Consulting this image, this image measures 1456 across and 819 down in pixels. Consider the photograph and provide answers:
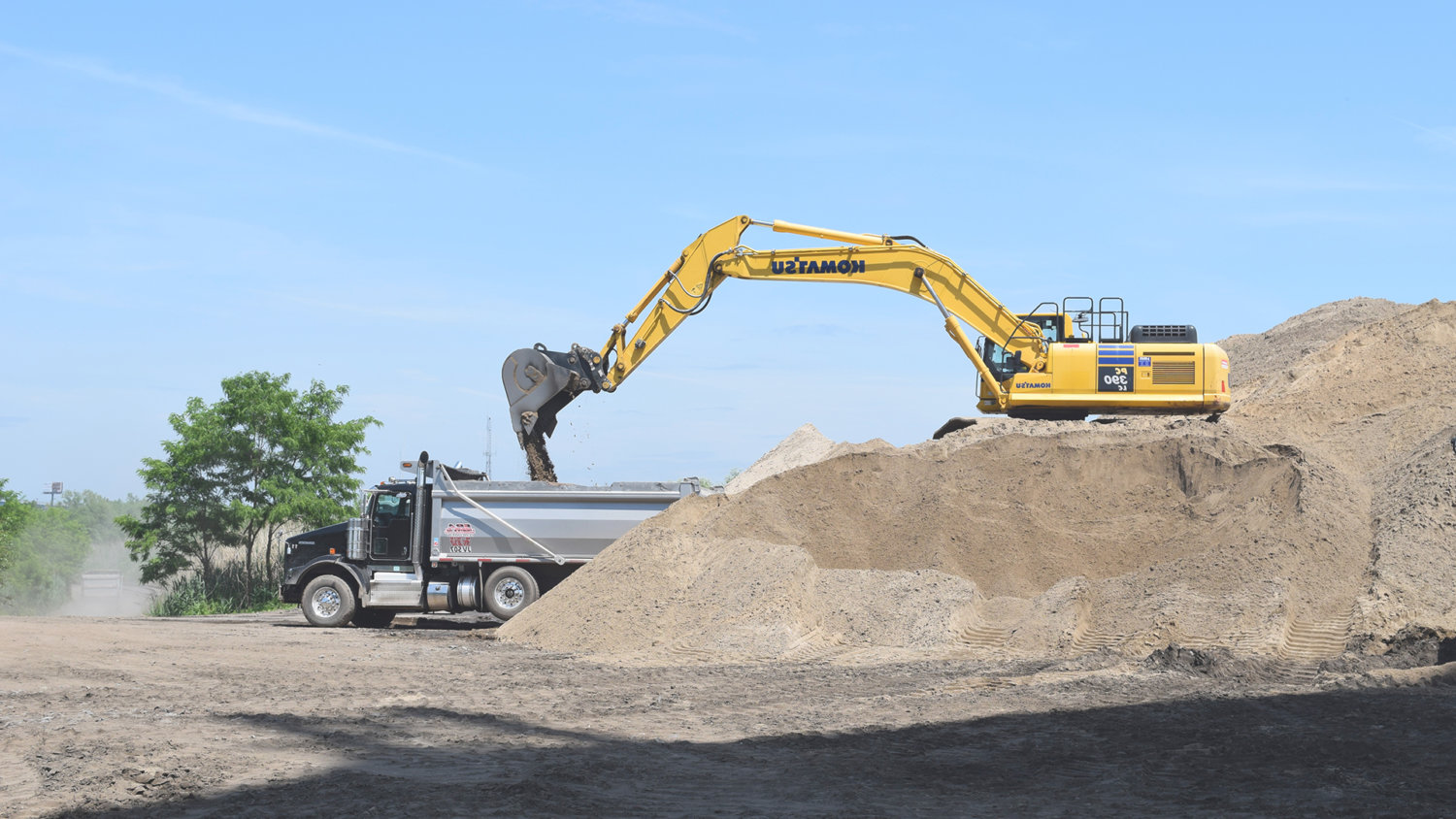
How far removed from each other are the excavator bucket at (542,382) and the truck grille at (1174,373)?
9.59 meters

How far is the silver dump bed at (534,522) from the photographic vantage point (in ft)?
66.5

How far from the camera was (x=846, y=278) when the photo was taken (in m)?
21.8

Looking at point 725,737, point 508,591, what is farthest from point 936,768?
point 508,591

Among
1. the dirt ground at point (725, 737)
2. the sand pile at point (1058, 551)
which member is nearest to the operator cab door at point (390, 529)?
the sand pile at point (1058, 551)

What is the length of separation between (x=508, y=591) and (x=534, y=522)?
1.28 m

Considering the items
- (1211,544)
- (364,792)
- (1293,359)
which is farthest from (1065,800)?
(1293,359)

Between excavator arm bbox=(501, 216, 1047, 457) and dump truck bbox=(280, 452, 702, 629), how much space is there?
1479 mm

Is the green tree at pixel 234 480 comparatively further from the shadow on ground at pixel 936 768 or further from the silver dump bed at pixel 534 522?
the shadow on ground at pixel 936 768

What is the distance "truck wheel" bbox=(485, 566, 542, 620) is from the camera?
66.6 feet

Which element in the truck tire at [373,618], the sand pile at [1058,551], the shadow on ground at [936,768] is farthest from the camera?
the truck tire at [373,618]

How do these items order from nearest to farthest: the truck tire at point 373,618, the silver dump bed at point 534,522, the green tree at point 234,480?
the silver dump bed at point 534,522 < the truck tire at point 373,618 < the green tree at point 234,480

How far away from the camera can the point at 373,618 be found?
21.3 metres

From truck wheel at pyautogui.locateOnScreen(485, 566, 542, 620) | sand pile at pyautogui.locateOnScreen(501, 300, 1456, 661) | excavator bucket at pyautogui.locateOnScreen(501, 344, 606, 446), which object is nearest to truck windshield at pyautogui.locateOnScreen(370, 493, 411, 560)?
truck wheel at pyautogui.locateOnScreen(485, 566, 542, 620)

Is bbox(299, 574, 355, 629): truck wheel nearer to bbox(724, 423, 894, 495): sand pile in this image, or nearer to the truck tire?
the truck tire
